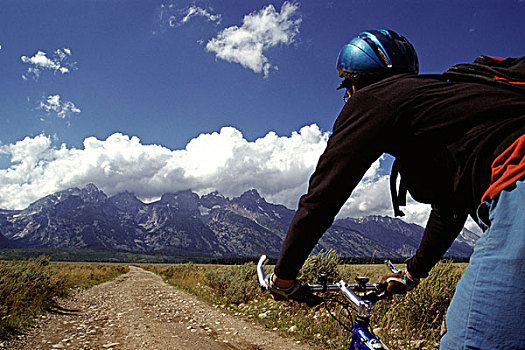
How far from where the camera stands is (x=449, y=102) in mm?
1564

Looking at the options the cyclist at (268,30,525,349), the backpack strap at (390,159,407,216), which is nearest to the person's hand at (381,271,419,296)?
the backpack strap at (390,159,407,216)

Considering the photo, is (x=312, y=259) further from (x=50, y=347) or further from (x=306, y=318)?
(x=50, y=347)

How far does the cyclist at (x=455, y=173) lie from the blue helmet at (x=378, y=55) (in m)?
0.39

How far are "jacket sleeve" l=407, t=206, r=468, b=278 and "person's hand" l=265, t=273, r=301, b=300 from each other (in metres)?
1.01

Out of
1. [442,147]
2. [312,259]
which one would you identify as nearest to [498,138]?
[442,147]

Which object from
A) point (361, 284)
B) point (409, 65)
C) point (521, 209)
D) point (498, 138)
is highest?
point (409, 65)

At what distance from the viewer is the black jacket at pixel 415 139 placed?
4.91 ft

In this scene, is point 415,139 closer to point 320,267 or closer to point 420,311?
point 420,311

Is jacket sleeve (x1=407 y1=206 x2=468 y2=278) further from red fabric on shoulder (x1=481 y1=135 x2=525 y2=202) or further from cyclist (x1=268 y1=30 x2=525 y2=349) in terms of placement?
red fabric on shoulder (x1=481 y1=135 x2=525 y2=202)

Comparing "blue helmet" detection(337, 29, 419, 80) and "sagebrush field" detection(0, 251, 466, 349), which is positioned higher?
"blue helmet" detection(337, 29, 419, 80)

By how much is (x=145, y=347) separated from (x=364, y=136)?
21.0 feet

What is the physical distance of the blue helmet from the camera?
211 centimetres

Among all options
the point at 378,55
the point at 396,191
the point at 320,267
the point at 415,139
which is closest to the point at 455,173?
the point at 415,139

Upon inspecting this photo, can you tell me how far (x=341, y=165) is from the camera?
1.64 metres
